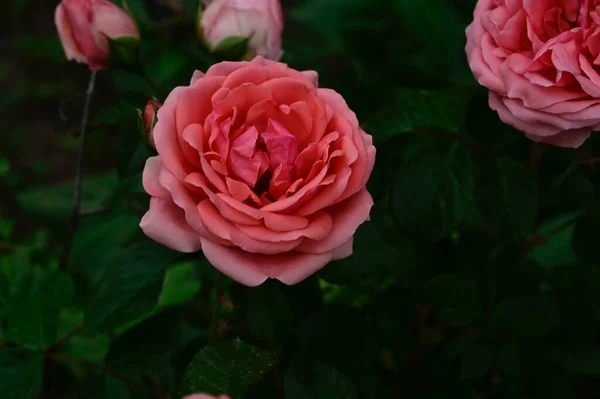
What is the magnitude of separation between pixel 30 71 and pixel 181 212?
1997mm

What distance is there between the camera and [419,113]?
2.46ft

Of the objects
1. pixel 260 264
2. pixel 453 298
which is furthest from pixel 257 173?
pixel 453 298

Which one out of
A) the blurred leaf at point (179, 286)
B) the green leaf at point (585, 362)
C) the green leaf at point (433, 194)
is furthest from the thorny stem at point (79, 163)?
the green leaf at point (585, 362)

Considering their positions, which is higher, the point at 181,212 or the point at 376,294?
the point at 181,212

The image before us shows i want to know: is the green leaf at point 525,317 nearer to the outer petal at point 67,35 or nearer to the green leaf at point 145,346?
the green leaf at point 145,346

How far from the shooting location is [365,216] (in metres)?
0.56

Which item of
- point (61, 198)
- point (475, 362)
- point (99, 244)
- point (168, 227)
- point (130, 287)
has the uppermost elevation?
point (168, 227)

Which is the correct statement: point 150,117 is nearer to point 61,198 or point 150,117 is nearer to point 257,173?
point 257,173

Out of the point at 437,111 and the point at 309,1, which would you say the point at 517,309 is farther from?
the point at 309,1

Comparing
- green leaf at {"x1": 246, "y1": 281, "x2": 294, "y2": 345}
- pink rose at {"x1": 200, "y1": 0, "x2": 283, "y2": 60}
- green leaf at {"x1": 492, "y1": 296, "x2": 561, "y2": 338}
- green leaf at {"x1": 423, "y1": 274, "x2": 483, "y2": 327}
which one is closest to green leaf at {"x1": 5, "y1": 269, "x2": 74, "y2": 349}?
green leaf at {"x1": 246, "y1": 281, "x2": 294, "y2": 345}

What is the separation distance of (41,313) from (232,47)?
0.36 metres

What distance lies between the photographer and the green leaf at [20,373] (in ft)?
2.24

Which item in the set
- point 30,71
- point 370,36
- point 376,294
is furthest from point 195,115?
point 30,71

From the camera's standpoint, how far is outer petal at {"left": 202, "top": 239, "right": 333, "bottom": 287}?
0.54 m
